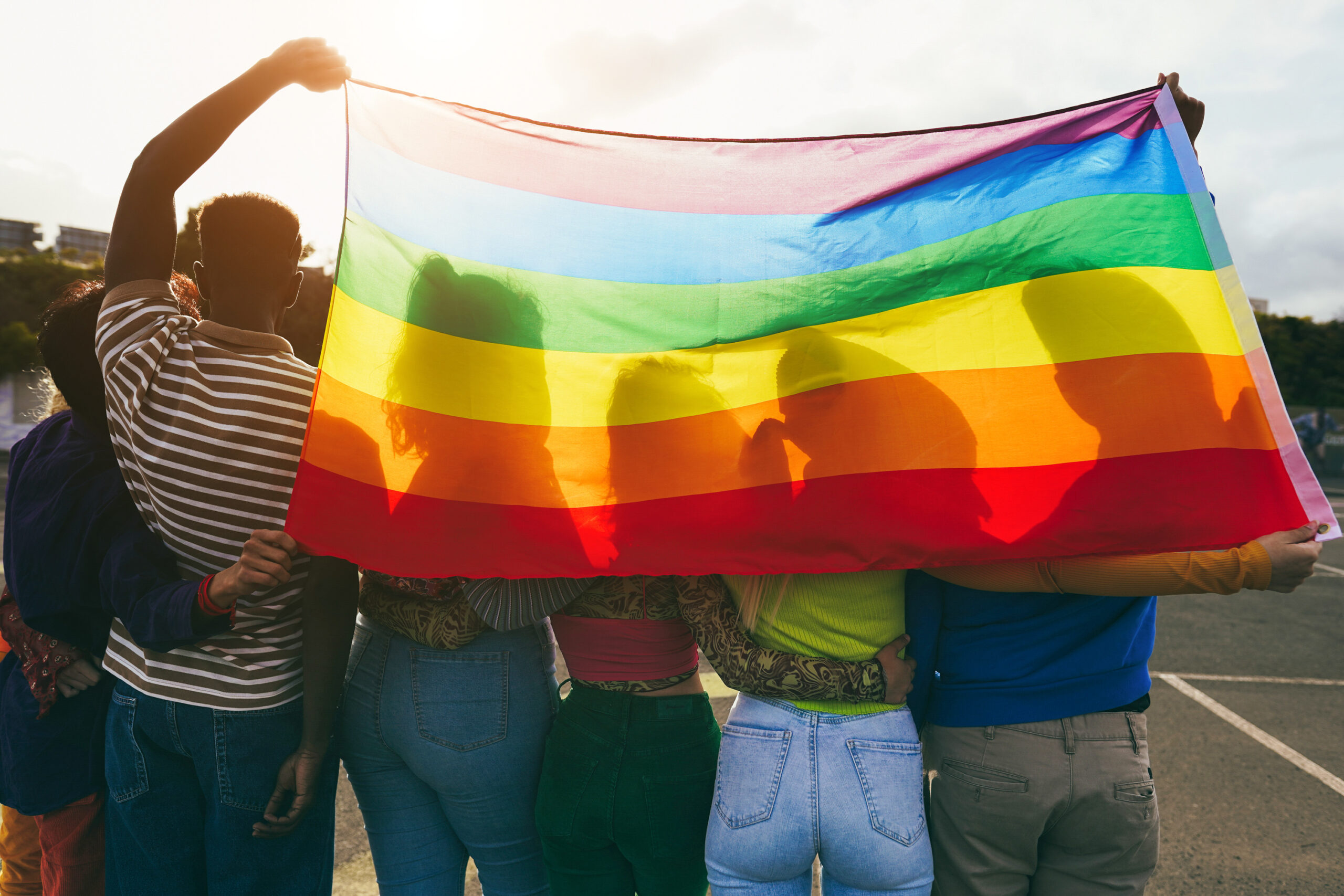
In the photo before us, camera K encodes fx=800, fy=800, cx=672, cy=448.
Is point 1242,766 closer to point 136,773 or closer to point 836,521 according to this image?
point 836,521

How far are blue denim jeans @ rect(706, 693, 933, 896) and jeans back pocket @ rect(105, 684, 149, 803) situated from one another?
1.29 m

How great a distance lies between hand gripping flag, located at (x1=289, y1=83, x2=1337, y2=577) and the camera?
1.88 metres

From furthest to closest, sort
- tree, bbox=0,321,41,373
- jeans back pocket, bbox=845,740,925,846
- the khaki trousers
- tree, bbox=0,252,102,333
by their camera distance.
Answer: tree, bbox=0,252,102,333, tree, bbox=0,321,41,373, the khaki trousers, jeans back pocket, bbox=845,740,925,846

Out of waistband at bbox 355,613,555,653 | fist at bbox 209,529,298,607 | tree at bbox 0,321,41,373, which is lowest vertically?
waistband at bbox 355,613,555,653

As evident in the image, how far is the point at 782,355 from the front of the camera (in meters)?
2.04

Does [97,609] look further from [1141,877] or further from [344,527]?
[1141,877]

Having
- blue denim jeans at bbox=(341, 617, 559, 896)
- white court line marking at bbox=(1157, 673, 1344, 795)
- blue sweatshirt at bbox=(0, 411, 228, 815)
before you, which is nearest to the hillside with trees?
blue sweatshirt at bbox=(0, 411, 228, 815)

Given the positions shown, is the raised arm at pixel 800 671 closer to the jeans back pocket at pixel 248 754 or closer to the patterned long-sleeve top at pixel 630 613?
the patterned long-sleeve top at pixel 630 613

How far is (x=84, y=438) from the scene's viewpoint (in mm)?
2072

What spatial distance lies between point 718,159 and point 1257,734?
16.0 feet

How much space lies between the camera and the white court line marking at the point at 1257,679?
565cm

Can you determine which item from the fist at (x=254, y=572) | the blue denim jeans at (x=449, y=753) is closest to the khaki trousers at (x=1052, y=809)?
the blue denim jeans at (x=449, y=753)

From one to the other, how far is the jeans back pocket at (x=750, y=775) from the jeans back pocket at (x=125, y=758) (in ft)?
4.27

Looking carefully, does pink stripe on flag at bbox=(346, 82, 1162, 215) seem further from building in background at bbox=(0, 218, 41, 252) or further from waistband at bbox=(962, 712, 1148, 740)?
building in background at bbox=(0, 218, 41, 252)
